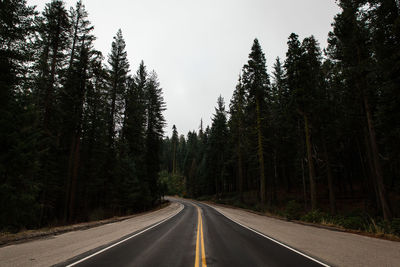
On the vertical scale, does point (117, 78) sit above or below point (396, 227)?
above

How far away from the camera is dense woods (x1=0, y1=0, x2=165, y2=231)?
12.0 meters

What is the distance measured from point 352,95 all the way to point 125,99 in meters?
25.3

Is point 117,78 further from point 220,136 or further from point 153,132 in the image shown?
point 220,136

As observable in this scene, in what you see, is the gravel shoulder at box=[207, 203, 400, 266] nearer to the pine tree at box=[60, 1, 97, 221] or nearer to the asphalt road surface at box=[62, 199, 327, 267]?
the asphalt road surface at box=[62, 199, 327, 267]

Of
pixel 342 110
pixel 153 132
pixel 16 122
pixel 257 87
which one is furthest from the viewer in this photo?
pixel 153 132

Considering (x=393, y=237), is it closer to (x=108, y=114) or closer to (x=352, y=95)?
(x=352, y=95)

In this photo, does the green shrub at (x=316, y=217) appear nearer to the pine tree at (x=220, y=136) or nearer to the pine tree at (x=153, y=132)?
the pine tree at (x=153, y=132)

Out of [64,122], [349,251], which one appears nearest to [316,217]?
[349,251]

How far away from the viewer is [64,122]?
62.1 ft

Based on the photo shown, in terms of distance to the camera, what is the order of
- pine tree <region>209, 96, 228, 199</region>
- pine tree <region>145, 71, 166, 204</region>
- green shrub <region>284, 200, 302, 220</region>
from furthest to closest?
pine tree <region>209, 96, 228, 199</region> < pine tree <region>145, 71, 166, 204</region> < green shrub <region>284, 200, 302, 220</region>

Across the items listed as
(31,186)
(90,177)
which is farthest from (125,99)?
(31,186)

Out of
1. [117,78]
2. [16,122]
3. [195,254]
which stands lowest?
[195,254]

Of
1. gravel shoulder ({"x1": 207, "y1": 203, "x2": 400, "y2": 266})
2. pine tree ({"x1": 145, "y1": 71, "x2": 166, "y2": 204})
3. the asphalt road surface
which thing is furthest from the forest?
pine tree ({"x1": 145, "y1": 71, "x2": 166, "y2": 204})

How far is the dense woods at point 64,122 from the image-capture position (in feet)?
39.3
